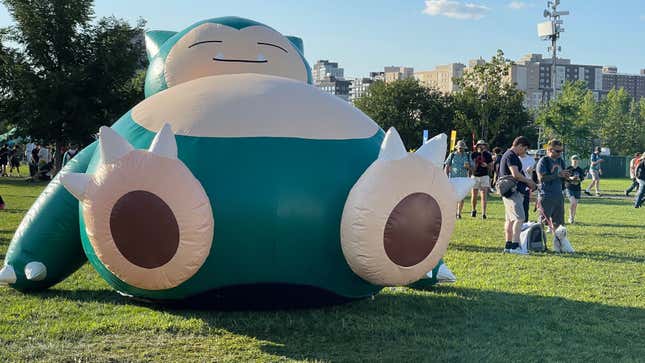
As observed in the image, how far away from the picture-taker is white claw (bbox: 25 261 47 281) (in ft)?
21.6

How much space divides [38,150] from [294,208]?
A: 2842 cm

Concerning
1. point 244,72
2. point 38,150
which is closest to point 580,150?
point 38,150

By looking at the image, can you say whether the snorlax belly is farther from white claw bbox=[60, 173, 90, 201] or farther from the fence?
the fence

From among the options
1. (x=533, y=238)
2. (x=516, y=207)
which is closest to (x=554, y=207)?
(x=533, y=238)

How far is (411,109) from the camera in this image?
60.8m

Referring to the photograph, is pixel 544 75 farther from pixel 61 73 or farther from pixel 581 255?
pixel 581 255

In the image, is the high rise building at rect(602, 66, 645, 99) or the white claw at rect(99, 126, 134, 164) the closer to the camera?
the white claw at rect(99, 126, 134, 164)

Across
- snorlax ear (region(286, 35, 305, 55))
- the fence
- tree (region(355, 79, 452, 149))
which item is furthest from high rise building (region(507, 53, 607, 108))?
snorlax ear (region(286, 35, 305, 55))

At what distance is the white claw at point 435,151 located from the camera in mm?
5539

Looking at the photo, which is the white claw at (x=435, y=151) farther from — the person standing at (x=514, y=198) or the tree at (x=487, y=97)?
the tree at (x=487, y=97)

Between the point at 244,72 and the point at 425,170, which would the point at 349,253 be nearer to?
the point at 425,170

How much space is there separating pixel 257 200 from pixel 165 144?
2.64 ft

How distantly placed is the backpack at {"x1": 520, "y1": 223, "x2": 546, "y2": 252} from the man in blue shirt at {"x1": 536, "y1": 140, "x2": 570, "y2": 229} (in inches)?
20.8

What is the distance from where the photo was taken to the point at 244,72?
674cm
